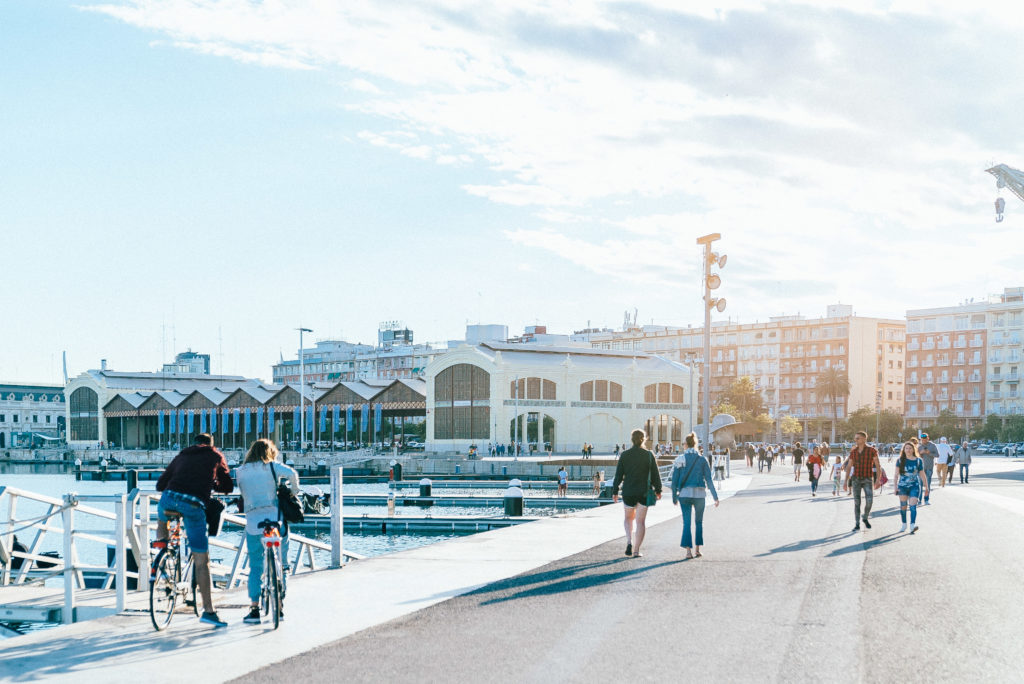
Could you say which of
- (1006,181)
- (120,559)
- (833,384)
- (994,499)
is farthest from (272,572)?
(833,384)

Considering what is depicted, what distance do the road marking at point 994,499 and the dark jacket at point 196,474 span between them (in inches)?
789

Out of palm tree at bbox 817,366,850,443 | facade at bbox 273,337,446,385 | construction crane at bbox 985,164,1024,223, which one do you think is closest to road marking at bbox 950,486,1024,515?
construction crane at bbox 985,164,1024,223

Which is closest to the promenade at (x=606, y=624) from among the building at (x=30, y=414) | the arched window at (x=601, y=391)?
the arched window at (x=601, y=391)

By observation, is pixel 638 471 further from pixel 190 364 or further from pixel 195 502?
pixel 190 364

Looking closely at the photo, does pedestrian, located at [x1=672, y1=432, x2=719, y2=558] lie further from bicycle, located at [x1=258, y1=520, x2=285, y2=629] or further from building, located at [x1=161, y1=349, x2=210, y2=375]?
building, located at [x1=161, y1=349, x2=210, y2=375]

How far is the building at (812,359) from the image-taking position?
13862cm

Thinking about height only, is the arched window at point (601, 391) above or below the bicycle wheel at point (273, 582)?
below

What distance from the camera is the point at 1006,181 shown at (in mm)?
73125

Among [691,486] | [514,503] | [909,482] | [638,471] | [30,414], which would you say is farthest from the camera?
[30,414]

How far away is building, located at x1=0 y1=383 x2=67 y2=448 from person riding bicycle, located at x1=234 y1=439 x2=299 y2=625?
156462 mm

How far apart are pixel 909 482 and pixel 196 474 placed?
13057 mm

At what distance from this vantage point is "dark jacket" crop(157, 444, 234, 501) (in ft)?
30.2

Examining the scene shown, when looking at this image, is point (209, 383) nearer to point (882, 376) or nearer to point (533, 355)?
point (533, 355)

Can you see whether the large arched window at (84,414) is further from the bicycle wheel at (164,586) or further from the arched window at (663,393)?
the bicycle wheel at (164,586)
